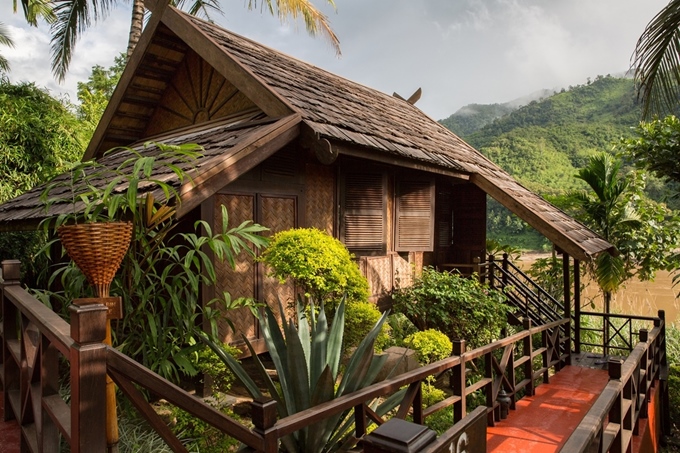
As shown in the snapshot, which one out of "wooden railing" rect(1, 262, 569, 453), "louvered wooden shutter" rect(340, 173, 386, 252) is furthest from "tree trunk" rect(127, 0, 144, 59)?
"wooden railing" rect(1, 262, 569, 453)

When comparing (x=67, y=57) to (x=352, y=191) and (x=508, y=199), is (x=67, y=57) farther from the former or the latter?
(x=508, y=199)

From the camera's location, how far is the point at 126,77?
6.58 m

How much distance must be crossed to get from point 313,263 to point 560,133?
34219mm

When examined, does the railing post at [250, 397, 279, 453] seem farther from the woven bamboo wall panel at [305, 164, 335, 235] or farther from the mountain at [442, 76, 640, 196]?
the mountain at [442, 76, 640, 196]

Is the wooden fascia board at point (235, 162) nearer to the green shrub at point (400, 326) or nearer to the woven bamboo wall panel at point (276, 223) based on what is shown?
the woven bamboo wall panel at point (276, 223)

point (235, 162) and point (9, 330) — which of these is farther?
point (235, 162)

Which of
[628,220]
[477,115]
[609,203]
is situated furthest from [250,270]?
[477,115]

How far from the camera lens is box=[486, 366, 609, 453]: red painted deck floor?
4137 mm

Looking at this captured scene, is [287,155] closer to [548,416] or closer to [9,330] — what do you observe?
[9,330]

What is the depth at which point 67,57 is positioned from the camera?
10.5m

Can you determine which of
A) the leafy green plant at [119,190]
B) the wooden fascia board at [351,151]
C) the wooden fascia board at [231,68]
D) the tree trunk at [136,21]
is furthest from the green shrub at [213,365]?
the tree trunk at [136,21]

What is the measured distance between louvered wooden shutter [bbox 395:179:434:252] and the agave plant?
12.9 ft

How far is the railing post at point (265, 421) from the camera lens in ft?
5.91

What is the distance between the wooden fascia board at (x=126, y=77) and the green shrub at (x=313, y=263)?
141 inches
